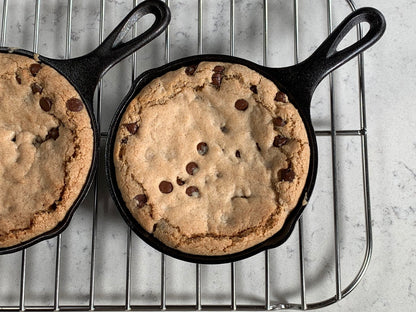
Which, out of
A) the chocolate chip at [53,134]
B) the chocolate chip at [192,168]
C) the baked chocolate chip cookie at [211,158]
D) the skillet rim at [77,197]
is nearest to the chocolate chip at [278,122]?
the baked chocolate chip cookie at [211,158]

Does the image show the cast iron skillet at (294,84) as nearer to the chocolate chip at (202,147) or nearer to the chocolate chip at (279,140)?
the chocolate chip at (279,140)

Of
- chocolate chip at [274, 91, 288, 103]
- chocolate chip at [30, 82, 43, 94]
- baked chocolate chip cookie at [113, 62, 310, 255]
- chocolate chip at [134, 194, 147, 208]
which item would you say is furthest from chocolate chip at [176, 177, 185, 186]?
chocolate chip at [30, 82, 43, 94]

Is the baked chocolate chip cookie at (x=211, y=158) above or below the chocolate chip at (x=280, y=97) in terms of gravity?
below

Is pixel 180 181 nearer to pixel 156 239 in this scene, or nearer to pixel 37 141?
pixel 156 239

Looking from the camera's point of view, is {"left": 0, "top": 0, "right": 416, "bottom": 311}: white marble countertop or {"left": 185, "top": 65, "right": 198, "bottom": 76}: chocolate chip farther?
{"left": 0, "top": 0, "right": 416, "bottom": 311}: white marble countertop

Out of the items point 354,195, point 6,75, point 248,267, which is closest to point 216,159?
point 248,267

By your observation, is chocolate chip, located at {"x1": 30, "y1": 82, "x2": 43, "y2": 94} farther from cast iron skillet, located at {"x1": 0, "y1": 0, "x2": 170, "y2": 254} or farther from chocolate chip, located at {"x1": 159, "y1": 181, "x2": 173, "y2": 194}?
chocolate chip, located at {"x1": 159, "y1": 181, "x2": 173, "y2": 194}

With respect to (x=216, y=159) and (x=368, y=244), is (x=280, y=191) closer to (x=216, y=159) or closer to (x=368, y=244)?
(x=216, y=159)

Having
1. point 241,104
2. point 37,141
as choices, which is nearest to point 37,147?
point 37,141
